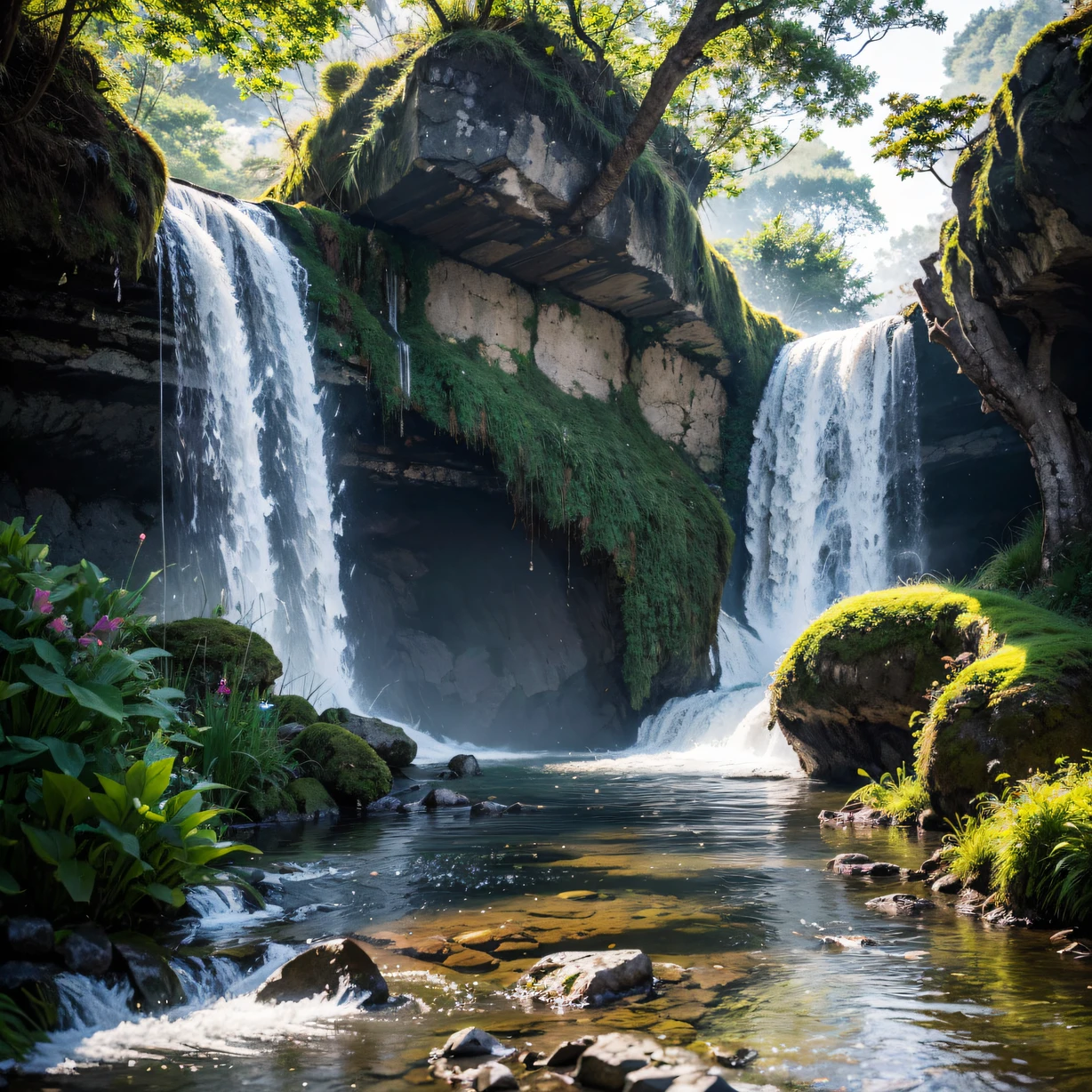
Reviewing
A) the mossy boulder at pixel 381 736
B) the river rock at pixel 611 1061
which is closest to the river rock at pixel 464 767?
the mossy boulder at pixel 381 736

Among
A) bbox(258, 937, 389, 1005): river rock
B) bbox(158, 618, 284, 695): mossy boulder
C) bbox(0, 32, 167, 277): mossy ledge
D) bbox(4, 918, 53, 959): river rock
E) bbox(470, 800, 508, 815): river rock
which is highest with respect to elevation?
bbox(0, 32, 167, 277): mossy ledge

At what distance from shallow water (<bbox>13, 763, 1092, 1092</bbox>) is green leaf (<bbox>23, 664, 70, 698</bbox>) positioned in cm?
116

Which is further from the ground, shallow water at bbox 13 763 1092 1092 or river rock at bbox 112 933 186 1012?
river rock at bbox 112 933 186 1012

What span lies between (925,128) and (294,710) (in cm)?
973

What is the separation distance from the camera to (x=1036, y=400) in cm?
1136

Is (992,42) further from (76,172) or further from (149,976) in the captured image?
(149,976)

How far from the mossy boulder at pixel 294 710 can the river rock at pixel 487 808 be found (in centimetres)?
213

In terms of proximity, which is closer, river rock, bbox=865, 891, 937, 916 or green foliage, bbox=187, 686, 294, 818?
river rock, bbox=865, 891, 937, 916

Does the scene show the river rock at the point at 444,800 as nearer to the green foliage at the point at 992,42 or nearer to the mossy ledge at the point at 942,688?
the mossy ledge at the point at 942,688

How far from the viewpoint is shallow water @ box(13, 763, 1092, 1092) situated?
9.18ft

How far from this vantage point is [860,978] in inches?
141

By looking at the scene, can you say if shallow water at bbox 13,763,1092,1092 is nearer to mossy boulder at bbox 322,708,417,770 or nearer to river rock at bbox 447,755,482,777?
mossy boulder at bbox 322,708,417,770

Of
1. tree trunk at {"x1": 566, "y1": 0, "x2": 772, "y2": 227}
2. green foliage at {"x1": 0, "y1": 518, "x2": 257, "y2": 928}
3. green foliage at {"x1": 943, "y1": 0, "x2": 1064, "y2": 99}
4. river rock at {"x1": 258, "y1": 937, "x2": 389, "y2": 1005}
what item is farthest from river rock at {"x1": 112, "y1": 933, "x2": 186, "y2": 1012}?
green foliage at {"x1": 943, "y1": 0, "x2": 1064, "y2": 99}

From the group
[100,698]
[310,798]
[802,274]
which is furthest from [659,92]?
[802,274]
